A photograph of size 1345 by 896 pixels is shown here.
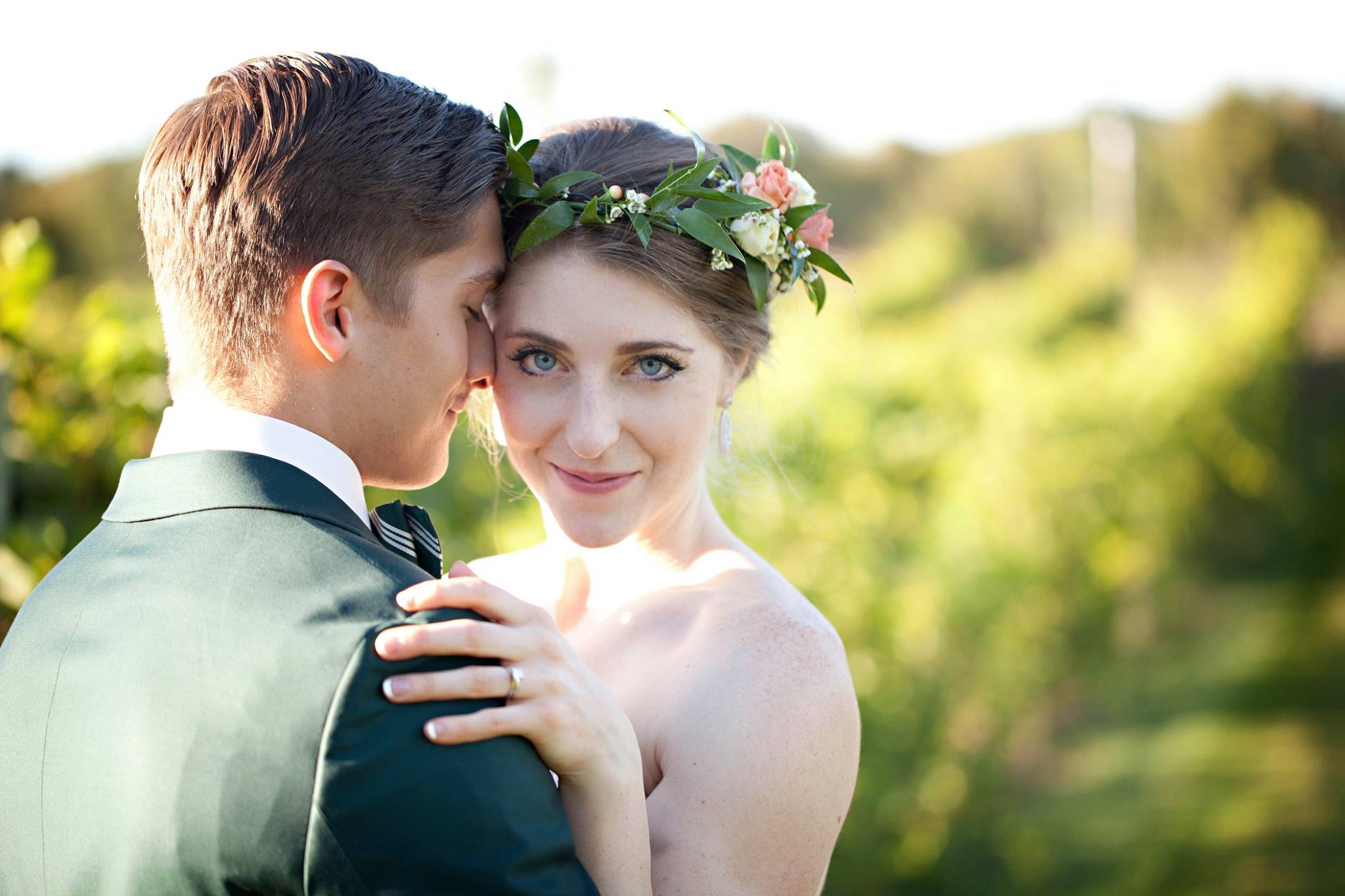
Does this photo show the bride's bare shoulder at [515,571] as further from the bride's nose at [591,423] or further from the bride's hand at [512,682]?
the bride's hand at [512,682]

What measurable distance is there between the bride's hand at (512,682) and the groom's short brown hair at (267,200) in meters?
0.48

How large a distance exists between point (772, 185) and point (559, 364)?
0.60m

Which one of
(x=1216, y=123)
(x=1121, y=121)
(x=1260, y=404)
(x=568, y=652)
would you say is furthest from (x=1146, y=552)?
(x=568, y=652)

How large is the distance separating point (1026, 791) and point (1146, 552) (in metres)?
3.00

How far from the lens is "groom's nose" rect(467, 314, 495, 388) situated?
6.71 feet

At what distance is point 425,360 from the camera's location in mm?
1760

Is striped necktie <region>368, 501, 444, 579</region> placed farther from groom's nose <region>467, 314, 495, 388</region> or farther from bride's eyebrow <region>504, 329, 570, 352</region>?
bride's eyebrow <region>504, 329, 570, 352</region>

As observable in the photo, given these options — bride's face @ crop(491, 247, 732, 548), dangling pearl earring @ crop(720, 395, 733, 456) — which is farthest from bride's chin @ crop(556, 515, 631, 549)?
dangling pearl earring @ crop(720, 395, 733, 456)

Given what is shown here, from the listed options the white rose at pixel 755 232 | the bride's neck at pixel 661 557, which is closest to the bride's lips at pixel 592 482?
the bride's neck at pixel 661 557

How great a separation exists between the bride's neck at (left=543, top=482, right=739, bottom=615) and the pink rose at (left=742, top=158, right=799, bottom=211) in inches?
26.1

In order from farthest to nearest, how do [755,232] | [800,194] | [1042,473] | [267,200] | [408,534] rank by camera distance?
[1042,473]
[800,194]
[755,232]
[408,534]
[267,200]

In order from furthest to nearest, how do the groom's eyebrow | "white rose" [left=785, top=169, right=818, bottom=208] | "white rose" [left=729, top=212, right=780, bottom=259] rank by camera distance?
"white rose" [left=785, top=169, right=818, bottom=208]
"white rose" [left=729, top=212, right=780, bottom=259]
the groom's eyebrow

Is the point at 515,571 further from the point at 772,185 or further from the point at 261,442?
the point at 261,442

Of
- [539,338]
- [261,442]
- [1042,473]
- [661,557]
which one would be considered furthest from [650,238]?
[1042,473]
